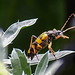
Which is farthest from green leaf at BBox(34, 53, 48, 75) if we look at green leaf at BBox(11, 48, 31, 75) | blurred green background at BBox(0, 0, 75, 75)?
blurred green background at BBox(0, 0, 75, 75)

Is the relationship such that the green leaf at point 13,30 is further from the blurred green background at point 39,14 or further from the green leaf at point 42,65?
the blurred green background at point 39,14

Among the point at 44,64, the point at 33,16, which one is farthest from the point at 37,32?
the point at 44,64

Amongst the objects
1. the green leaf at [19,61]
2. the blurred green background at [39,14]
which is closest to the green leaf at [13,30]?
the green leaf at [19,61]

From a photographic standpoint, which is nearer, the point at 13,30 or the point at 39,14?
the point at 13,30

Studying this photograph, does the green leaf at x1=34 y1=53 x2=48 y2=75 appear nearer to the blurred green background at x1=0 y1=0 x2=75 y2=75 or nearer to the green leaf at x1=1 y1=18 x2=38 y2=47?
the green leaf at x1=1 y1=18 x2=38 y2=47

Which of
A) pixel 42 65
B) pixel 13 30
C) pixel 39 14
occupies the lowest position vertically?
pixel 42 65

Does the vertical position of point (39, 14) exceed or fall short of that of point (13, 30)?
it exceeds it

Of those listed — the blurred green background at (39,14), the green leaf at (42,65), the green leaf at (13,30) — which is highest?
the blurred green background at (39,14)

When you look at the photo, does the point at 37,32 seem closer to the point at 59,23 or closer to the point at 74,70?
the point at 59,23

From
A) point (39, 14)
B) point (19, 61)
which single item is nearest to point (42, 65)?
point (19, 61)

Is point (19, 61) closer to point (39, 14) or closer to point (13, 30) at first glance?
point (13, 30)
